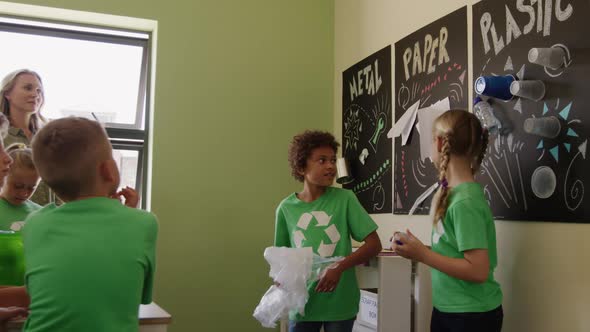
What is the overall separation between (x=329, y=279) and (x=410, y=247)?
35 centimetres

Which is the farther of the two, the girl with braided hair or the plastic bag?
the plastic bag

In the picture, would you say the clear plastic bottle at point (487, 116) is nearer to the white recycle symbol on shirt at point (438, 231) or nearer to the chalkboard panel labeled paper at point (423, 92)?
the chalkboard panel labeled paper at point (423, 92)

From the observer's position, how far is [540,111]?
79.0 inches

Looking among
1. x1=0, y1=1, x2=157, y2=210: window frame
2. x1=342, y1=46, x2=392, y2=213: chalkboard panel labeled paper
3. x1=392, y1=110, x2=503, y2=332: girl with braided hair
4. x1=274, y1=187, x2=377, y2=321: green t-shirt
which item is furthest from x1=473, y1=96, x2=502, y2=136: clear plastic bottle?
x1=0, y1=1, x2=157, y2=210: window frame

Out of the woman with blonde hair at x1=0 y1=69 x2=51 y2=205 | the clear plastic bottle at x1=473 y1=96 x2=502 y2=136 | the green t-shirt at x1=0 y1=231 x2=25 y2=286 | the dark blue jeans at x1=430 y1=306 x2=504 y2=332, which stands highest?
the woman with blonde hair at x1=0 y1=69 x2=51 y2=205

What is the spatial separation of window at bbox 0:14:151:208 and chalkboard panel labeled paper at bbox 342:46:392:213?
1327 millimetres

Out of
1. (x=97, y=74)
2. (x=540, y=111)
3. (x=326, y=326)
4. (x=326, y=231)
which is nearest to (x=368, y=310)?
(x=326, y=326)

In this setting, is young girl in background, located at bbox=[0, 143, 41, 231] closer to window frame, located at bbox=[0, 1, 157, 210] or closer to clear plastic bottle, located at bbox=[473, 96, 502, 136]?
window frame, located at bbox=[0, 1, 157, 210]

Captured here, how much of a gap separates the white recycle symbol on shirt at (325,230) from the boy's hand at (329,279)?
0.39 ft

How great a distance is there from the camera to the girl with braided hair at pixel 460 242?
178cm

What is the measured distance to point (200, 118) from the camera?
3.62 meters

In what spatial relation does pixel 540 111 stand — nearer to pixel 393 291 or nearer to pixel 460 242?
pixel 460 242

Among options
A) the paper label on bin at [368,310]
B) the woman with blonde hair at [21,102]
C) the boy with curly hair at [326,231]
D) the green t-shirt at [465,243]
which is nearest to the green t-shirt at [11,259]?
the boy with curly hair at [326,231]

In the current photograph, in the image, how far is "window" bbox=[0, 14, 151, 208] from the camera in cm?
377
